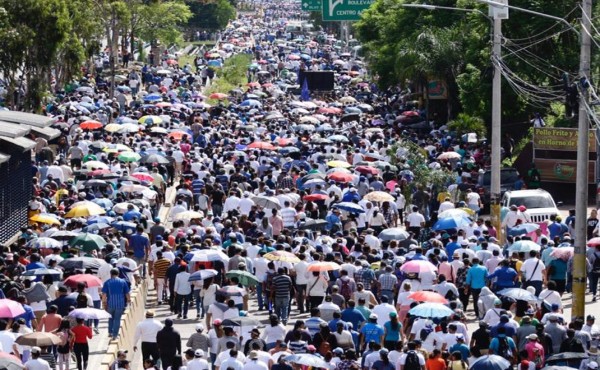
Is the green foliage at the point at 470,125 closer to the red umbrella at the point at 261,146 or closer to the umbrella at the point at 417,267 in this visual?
the red umbrella at the point at 261,146

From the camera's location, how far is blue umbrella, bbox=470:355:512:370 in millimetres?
19156

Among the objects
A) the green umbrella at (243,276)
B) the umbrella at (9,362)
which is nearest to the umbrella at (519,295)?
the green umbrella at (243,276)

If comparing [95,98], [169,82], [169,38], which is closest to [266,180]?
[95,98]

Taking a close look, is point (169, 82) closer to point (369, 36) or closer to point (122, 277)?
point (369, 36)

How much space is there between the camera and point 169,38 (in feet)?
304

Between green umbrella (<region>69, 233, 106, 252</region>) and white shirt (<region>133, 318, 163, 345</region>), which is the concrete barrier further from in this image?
green umbrella (<region>69, 233, 106, 252</region>)

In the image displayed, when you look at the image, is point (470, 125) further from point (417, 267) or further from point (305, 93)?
point (417, 267)

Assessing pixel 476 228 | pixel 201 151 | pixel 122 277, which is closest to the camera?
pixel 122 277

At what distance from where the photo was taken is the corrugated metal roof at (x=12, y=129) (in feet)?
108

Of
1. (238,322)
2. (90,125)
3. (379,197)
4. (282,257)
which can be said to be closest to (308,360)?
(238,322)

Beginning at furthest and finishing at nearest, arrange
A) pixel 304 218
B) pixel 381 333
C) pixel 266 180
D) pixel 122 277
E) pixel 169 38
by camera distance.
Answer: pixel 169 38
pixel 266 180
pixel 304 218
pixel 122 277
pixel 381 333

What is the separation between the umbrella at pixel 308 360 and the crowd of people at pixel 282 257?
0.09 ft

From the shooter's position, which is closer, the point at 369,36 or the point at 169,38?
the point at 369,36

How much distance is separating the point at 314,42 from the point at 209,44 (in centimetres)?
971
